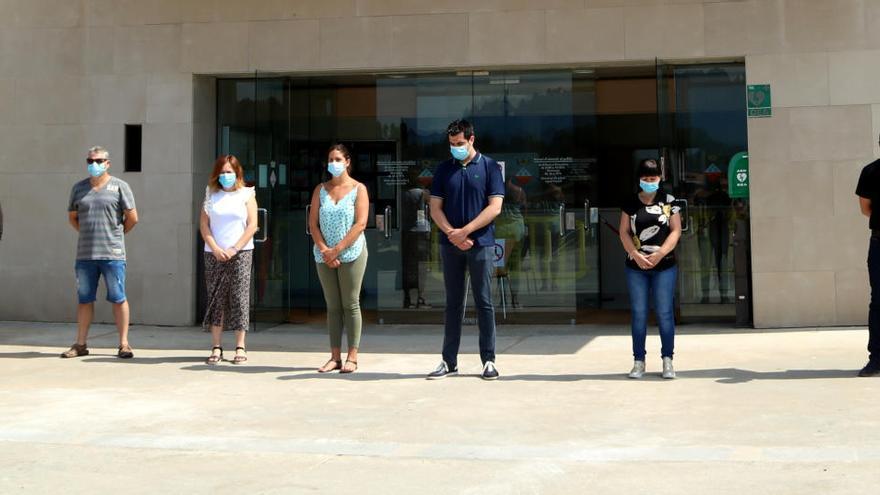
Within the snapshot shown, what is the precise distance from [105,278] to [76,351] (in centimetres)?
72

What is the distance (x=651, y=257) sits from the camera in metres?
7.12

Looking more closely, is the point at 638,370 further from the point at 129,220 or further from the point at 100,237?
the point at 100,237

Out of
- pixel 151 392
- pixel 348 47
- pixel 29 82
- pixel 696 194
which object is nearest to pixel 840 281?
pixel 696 194

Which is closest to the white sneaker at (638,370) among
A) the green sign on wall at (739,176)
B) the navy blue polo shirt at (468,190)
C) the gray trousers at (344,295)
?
the navy blue polo shirt at (468,190)

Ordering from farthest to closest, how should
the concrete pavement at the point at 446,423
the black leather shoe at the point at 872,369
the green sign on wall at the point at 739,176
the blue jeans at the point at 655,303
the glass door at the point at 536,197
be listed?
the glass door at the point at 536,197, the green sign on wall at the point at 739,176, the blue jeans at the point at 655,303, the black leather shoe at the point at 872,369, the concrete pavement at the point at 446,423

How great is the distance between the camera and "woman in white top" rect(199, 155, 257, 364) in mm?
8102

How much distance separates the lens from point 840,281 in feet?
32.3

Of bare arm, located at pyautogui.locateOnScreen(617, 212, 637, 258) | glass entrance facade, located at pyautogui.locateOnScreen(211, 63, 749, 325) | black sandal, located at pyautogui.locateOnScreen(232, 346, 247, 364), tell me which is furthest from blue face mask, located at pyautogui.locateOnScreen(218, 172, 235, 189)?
bare arm, located at pyautogui.locateOnScreen(617, 212, 637, 258)

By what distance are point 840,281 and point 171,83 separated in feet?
25.5

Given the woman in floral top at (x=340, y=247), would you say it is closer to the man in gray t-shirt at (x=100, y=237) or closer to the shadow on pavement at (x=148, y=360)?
the shadow on pavement at (x=148, y=360)

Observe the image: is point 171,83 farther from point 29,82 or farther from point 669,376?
point 669,376

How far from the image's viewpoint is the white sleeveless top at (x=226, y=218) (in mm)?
8109

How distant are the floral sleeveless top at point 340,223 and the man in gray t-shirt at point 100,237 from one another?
2006mm

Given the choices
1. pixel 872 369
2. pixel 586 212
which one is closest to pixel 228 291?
pixel 586 212
